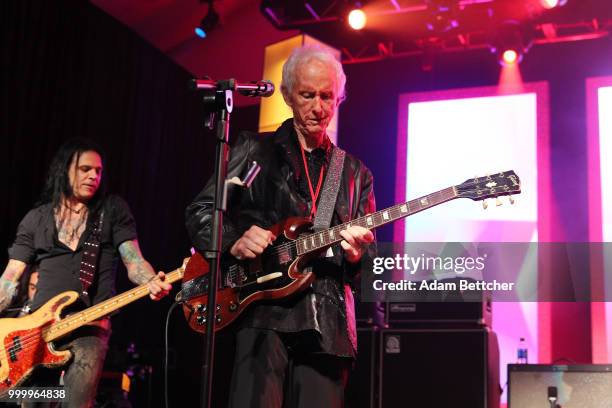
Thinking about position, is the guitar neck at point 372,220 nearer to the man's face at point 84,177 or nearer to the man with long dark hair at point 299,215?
the man with long dark hair at point 299,215

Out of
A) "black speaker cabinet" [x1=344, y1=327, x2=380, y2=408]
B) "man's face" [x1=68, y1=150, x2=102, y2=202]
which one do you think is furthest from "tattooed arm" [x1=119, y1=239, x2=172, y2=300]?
"black speaker cabinet" [x1=344, y1=327, x2=380, y2=408]

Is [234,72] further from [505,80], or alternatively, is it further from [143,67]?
[505,80]

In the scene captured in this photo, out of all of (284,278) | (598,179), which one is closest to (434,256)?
(598,179)

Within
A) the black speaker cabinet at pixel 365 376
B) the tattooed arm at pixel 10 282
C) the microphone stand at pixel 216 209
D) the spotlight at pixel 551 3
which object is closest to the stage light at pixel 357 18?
the spotlight at pixel 551 3

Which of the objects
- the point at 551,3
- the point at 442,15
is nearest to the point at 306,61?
the point at 442,15

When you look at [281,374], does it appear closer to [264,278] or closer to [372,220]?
[264,278]

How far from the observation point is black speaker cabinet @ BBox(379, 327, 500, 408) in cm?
487

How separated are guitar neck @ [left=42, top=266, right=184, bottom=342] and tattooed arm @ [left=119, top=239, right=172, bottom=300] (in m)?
0.04

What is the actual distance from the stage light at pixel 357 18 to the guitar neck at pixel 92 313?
4.00 meters

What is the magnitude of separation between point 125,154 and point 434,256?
3.37 meters

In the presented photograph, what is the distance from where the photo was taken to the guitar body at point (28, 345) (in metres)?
3.72

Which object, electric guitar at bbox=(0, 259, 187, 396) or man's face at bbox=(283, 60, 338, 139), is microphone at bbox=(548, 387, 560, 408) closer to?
electric guitar at bbox=(0, 259, 187, 396)

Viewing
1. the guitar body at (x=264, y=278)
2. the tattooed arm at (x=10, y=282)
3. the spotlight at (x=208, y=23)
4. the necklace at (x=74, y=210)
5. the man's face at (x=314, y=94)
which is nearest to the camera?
the guitar body at (x=264, y=278)

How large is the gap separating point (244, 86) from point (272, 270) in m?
0.68
